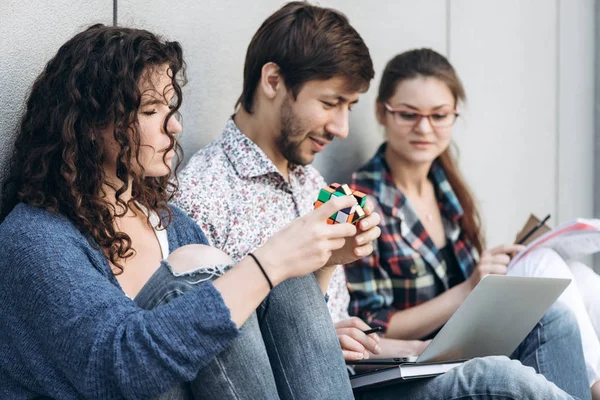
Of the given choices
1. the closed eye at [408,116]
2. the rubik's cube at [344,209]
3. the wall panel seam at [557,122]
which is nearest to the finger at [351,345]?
the rubik's cube at [344,209]

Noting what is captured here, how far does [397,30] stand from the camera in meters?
3.88

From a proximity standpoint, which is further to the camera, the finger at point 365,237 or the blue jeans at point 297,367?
the finger at point 365,237

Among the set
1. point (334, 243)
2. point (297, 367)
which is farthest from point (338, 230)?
point (297, 367)

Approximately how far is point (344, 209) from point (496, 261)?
1162 mm

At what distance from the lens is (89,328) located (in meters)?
1.71

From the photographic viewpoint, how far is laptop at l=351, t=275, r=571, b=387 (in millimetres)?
2211

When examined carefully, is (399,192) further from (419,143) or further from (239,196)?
(239,196)

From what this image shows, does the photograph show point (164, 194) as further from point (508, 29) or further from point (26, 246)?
point (508, 29)

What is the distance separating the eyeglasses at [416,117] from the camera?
128 inches

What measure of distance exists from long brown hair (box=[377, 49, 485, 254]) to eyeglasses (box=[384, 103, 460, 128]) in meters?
0.09

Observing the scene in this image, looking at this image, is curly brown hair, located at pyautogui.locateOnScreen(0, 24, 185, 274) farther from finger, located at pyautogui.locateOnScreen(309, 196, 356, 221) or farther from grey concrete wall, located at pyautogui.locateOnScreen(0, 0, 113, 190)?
finger, located at pyautogui.locateOnScreen(309, 196, 356, 221)

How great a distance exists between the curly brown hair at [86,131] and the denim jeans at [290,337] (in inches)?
10.2

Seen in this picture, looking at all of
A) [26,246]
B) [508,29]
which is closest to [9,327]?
[26,246]

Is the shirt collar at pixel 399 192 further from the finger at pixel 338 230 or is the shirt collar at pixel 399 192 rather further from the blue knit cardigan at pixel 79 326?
the blue knit cardigan at pixel 79 326
